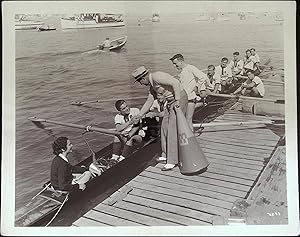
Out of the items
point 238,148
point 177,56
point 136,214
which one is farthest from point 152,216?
point 177,56

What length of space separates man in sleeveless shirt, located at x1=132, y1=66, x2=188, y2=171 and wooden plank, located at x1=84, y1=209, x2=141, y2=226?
0.14 m

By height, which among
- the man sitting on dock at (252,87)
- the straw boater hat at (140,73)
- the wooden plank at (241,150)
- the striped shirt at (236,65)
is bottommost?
the wooden plank at (241,150)

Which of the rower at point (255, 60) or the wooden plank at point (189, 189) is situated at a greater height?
the rower at point (255, 60)

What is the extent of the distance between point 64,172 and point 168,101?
0.93 ft

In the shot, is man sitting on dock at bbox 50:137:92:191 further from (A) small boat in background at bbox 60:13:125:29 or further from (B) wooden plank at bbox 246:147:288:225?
(B) wooden plank at bbox 246:147:288:225

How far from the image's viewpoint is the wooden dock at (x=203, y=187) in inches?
44.1

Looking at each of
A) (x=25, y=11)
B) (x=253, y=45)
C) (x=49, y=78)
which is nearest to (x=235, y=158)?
(x=253, y=45)

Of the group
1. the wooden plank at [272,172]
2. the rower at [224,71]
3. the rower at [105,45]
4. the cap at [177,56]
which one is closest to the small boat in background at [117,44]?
the rower at [105,45]

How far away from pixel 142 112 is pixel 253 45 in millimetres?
303

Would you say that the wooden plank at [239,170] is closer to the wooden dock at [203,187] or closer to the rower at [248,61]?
the wooden dock at [203,187]

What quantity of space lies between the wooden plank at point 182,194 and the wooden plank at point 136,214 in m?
0.05

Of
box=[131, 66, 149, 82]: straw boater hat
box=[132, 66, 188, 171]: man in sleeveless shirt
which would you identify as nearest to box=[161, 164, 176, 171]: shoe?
box=[132, 66, 188, 171]: man in sleeveless shirt

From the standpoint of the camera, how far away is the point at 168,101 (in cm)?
116

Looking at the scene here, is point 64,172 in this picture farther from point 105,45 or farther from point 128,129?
point 105,45
